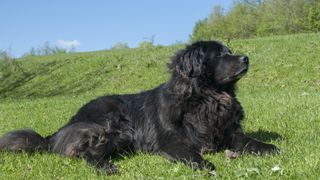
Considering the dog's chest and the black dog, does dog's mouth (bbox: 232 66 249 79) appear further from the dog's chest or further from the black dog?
the dog's chest

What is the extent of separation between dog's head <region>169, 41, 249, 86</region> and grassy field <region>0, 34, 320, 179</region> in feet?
1.95

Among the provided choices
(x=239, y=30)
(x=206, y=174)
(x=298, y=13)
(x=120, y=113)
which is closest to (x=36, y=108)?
(x=120, y=113)

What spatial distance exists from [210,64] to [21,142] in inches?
114

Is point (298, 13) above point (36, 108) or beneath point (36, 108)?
above

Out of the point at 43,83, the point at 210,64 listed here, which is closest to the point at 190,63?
the point at 210,64

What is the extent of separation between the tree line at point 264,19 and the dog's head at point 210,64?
3529 centimetres

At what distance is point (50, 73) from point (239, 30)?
47.8 meters

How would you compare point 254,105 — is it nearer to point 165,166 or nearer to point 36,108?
point 165,166

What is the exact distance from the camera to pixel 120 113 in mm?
6723

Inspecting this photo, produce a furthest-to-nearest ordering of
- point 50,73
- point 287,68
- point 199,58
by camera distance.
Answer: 1. point 50,73
2. point 287,68
3. point 199,58

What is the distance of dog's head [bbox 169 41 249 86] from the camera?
6156 mm

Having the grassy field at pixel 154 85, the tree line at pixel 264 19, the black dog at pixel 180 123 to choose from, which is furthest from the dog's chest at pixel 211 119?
the tree line at pixel 264 19

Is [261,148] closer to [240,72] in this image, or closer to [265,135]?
[240,72]

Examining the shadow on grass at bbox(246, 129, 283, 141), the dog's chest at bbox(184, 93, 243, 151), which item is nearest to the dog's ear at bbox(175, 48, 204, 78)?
the dog's chest at bbox(184, 93, 243, 151)
